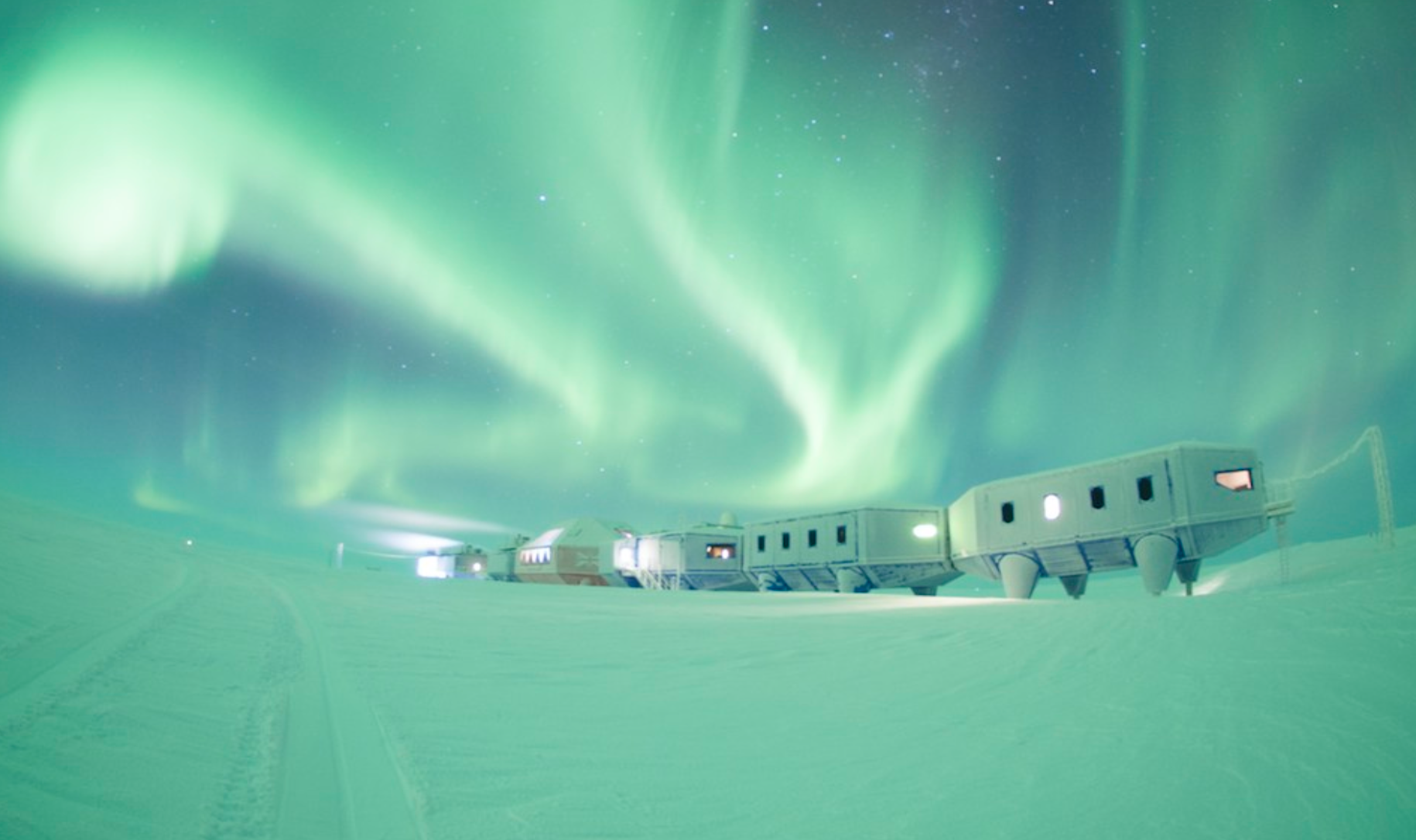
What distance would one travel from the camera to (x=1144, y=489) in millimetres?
24094

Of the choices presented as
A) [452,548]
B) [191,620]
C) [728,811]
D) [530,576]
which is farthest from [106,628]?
[452,548]

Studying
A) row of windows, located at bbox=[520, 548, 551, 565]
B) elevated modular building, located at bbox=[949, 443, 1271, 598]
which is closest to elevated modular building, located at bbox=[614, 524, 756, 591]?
row of windows, located at bbox=[520, 548, 551, 565]

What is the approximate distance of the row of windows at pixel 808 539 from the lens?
38.0 m

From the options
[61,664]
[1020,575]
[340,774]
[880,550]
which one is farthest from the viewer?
[880,550]

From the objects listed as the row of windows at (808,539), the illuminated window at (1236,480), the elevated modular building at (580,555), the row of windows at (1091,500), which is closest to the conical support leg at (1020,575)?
the row of windows at (1091,500)

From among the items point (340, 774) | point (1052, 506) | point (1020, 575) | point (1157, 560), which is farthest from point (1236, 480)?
point (340, 774)

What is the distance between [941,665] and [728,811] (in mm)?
5124

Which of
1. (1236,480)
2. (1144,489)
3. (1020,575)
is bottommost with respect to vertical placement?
(1020,575)

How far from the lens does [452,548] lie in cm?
9581

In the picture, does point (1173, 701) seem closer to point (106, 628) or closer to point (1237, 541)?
point (106, 628)

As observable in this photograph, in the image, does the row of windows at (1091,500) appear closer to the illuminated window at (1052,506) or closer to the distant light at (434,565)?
the illuminated window at (1052,506)

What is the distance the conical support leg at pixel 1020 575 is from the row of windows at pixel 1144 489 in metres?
2.18

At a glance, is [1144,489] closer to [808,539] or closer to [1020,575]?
[1020,575]

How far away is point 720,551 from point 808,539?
12897mm
